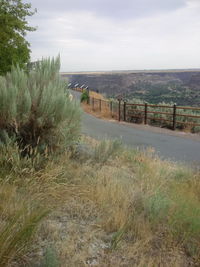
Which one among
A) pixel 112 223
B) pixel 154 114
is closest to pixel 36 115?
pixel 112 223

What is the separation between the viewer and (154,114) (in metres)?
19.0

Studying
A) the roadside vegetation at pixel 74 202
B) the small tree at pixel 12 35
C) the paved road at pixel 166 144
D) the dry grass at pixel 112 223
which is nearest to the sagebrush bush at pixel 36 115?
the roadside vegetation at pixel 74 202

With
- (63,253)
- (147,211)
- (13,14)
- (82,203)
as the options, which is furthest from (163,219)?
(13,14)

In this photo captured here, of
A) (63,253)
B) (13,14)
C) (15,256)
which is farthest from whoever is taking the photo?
(13,14)

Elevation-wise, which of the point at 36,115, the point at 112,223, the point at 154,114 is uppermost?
the point at 36,115

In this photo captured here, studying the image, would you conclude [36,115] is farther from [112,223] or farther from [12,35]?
[12,35]

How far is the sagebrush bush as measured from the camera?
4.49 metres

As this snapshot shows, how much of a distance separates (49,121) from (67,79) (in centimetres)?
194

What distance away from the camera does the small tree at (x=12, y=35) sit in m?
13.1

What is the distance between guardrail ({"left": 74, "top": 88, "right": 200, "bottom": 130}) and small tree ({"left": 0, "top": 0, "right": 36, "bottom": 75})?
8368 millimetres

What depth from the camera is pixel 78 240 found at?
2850 millimetres

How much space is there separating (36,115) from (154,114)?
49.6ft

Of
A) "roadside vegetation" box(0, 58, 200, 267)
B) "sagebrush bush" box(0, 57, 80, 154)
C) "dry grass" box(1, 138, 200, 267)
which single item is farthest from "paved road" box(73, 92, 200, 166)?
"dry grass" box(1, 138, 200, 267)

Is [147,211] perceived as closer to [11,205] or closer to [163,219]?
[163,219]
